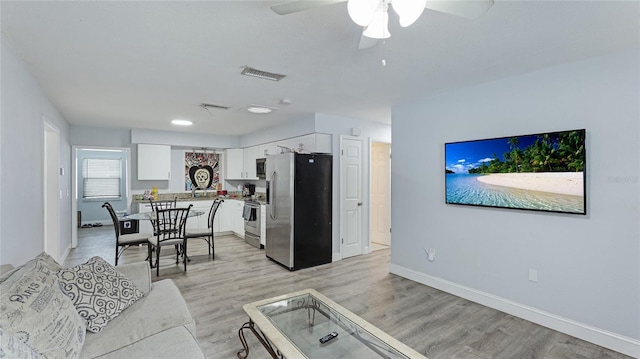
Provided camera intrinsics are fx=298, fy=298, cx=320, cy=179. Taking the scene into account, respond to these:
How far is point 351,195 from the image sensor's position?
16.3 ft

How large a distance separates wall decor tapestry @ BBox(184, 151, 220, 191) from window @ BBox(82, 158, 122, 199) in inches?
122

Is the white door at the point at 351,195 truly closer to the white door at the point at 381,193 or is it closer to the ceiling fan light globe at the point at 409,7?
the white door at the point at 381,193

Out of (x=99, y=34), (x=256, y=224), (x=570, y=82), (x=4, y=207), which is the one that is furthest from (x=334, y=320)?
(x=256, y=224)

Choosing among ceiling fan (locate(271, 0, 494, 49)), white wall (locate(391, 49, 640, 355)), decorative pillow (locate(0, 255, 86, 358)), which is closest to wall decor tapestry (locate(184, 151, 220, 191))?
white wall (locate(391, 49, 640, 355))

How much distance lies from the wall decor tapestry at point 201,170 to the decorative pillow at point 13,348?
6306 millimetres

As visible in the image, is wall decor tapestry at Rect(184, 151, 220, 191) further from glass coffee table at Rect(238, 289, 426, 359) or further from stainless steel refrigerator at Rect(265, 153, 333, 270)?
glass coffee table at Rect(238, 289, 426, 359)

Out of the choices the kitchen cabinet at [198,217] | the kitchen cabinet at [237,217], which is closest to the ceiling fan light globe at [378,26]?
the kitchen cabinet at [237,217]

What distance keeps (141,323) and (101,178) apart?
27.8 feet

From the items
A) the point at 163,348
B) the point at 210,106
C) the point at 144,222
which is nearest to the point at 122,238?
the point at 144,222

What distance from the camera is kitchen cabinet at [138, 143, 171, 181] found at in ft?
20.3

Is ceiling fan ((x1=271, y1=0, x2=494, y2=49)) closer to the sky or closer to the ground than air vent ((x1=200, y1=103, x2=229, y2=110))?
closer to the ground

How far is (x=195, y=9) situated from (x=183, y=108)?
9.17ft

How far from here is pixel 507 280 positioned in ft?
9.72

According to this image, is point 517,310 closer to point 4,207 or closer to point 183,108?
point 4,207
